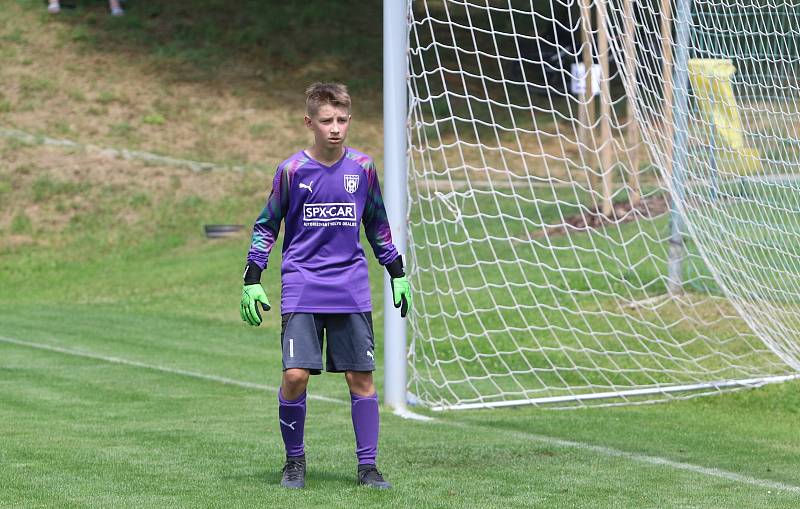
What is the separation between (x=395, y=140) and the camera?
887 centimetres

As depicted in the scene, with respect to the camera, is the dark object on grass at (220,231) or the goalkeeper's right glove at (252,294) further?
the dark object on grass at (220,231)

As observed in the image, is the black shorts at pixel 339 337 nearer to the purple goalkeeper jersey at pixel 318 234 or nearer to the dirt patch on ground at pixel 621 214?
the purple goalkeeper jersey at pixel 318 234

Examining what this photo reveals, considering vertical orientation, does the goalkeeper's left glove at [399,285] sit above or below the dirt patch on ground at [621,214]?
below

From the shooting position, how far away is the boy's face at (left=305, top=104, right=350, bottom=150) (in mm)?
6102

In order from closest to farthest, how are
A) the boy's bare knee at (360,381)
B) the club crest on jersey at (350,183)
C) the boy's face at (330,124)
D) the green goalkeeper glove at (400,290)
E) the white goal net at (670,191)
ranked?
the boy's face at (330,124) < the club crest on jersey at (350,183) < the boy's bare knee at (360,381) < the green goalkeeper glove at (400,290) < the white goal net at (670,191)

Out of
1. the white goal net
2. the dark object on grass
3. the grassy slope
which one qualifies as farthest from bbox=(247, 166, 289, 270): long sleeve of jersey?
the dark object on grass

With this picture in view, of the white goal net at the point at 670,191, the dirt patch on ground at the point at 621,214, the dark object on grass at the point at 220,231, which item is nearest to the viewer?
the white goal net at the point at 670,191

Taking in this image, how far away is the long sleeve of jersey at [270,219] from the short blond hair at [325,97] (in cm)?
34

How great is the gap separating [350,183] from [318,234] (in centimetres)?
30

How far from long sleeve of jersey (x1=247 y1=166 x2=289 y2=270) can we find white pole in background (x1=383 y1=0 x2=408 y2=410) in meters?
2.57

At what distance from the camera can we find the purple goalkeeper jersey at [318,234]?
6152 millimetres

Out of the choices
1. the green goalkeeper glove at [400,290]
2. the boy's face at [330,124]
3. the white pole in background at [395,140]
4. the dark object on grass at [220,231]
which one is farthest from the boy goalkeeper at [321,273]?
the dark object on grass at [220,231]

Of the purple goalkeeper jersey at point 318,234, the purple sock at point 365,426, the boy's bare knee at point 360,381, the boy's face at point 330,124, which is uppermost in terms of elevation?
the boy's face at point 330,124

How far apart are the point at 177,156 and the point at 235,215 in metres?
2.95
